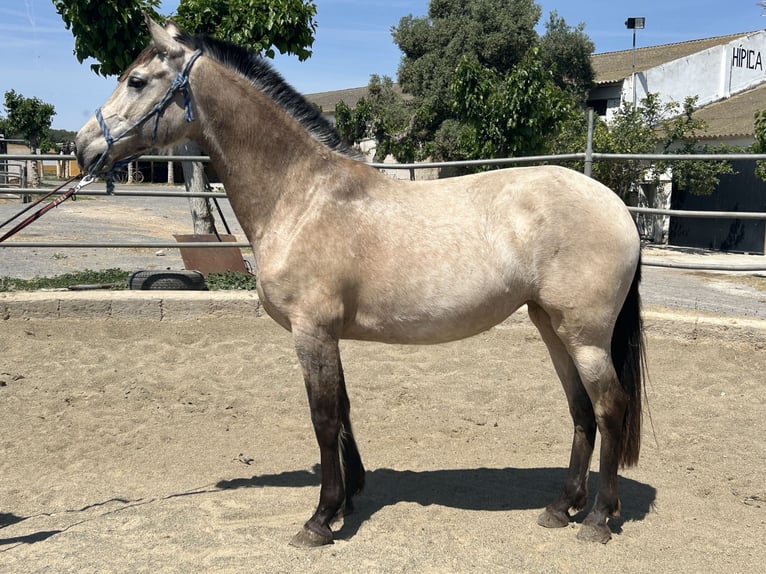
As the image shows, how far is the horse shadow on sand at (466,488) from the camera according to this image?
3.14 meters

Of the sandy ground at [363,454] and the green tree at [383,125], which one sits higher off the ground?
the green tree at [383,125]

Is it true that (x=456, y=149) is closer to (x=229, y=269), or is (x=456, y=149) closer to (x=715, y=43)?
(x=715, y=43)

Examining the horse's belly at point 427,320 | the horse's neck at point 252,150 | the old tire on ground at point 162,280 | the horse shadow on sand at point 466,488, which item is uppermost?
the horse's neck at point 252,150

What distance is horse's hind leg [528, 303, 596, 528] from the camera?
120 inches

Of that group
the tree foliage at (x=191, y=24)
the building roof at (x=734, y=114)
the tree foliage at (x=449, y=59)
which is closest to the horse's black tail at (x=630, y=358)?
the tree foliage at (x=191, y=24)

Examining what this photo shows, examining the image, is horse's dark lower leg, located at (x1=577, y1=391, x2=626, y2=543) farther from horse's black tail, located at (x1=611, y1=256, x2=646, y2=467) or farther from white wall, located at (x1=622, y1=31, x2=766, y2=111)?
white wall, located at (x1=622, y1=31, x2=766, y2=111)

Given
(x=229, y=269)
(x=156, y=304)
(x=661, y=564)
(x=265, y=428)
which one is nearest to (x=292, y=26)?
(x=229, y=269)

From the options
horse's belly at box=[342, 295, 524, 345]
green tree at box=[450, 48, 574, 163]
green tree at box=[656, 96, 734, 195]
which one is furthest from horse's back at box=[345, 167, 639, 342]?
green tree at box=[656, 96, 734, 195]

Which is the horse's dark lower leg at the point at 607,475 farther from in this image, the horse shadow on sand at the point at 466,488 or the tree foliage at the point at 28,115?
the tree foliage at the point at 28,115

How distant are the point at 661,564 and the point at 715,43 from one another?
87.9ft

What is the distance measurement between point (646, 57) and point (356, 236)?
27746 millimetres

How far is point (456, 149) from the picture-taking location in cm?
2278

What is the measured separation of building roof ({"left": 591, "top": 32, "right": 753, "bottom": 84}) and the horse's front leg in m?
22.6

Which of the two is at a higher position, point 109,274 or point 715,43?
point 715,43
